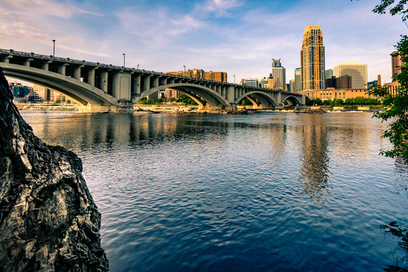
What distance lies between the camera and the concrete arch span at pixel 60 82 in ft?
215

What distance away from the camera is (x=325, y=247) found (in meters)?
7.20

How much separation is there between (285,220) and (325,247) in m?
1.82

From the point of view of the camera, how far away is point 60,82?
77.9 metres

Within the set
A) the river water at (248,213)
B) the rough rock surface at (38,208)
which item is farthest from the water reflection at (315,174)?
the rough rock surface at (38,208)

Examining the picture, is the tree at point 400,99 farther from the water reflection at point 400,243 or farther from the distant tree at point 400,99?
the water reflection at point 400,243

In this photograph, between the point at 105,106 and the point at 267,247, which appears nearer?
the point at 267,247

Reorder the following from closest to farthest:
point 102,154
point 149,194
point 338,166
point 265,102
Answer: point 149,194 → point 338,166 → point 102,154 → point 265,102

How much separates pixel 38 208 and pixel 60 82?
87075mm

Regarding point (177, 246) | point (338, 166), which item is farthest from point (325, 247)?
point (338, 166)

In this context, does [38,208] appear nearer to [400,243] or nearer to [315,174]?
[400,243]

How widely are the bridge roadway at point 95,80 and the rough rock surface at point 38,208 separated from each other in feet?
244

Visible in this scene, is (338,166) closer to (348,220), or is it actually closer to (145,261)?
(348,220)

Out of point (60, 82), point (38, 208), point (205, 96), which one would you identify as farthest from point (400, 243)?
point (205, 96)

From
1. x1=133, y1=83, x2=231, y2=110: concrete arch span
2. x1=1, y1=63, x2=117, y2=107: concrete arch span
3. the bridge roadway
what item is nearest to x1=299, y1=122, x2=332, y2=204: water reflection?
x1=1, y1=63, x2=117, y2=107: concrete arch span
